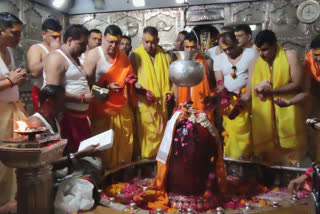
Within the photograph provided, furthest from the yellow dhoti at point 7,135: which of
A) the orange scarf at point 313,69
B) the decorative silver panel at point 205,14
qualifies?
the decorative silver panel at point 205,14

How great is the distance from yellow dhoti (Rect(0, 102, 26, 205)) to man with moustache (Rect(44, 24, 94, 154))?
A: 444 millimetres

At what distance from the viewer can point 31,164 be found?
7.00 ft

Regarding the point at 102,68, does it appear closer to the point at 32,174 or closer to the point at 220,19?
the point at 32,174

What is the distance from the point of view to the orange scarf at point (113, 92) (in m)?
4.09

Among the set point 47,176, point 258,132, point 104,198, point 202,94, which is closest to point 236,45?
point 202,94

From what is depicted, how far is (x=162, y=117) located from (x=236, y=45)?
146cm

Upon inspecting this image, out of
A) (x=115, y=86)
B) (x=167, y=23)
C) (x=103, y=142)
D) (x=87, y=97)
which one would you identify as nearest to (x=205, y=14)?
(x=167, y=23)

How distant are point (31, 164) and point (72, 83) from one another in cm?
143

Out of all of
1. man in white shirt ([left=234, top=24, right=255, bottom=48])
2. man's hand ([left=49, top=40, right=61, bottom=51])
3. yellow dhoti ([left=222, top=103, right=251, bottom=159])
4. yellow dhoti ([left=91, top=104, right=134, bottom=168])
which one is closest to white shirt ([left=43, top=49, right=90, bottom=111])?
yellow dhoti ([left=91, top=104, right=134, bottom=168])

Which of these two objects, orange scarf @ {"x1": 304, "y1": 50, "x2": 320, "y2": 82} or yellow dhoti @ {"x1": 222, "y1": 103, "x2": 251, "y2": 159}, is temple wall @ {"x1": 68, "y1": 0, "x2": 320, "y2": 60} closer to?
orange scarf @ {"x1": 304, "y1": 50, "x2": 320, "y2": 82}

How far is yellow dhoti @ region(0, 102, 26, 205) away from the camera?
300 cm

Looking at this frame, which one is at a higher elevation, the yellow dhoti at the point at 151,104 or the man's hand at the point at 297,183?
the yellow dhoti at the point at 151,104

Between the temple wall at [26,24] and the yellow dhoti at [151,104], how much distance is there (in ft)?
10.6

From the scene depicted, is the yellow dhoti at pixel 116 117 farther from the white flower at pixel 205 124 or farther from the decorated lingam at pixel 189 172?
the white flower at pixel 205 124
